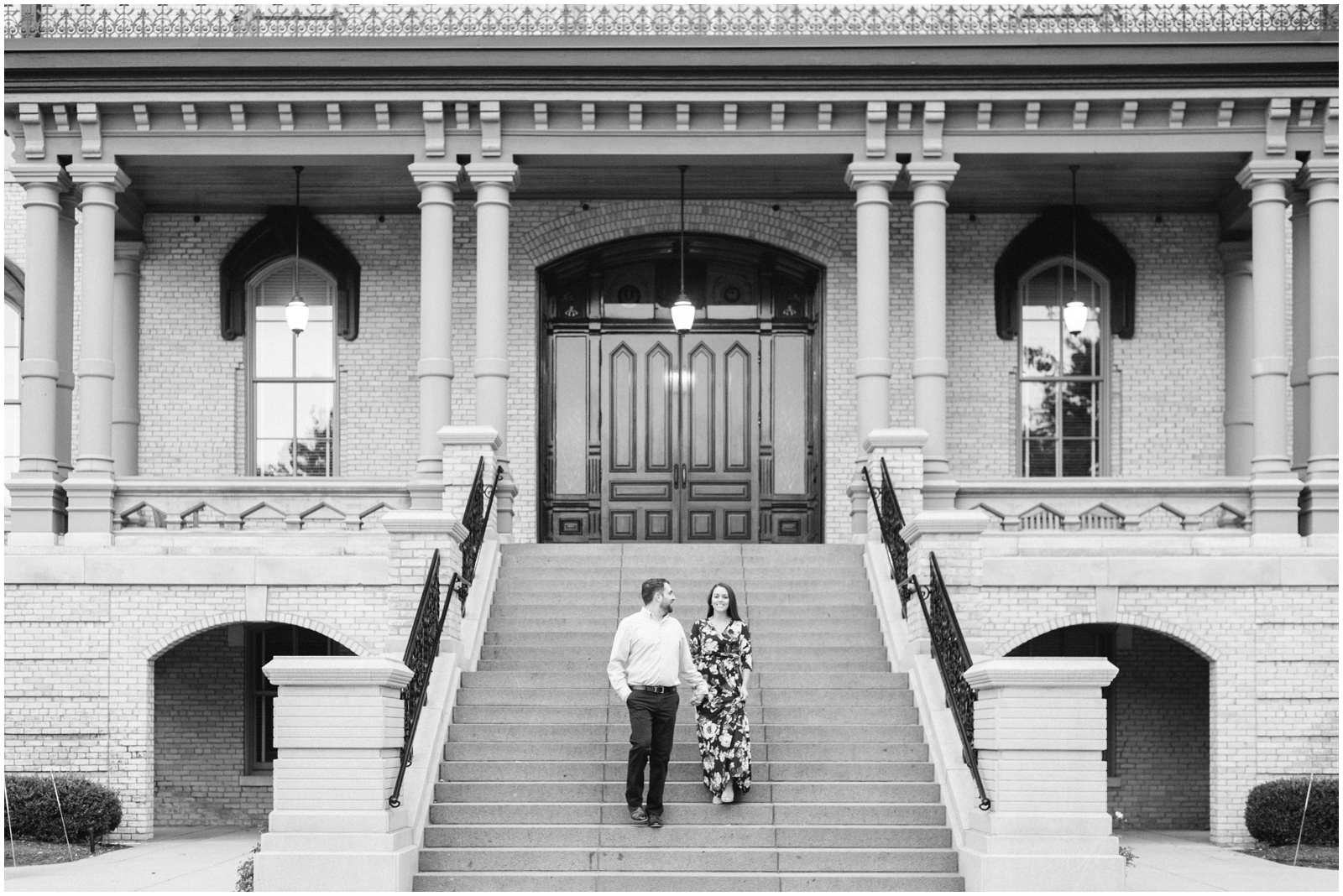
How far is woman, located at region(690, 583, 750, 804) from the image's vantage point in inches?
476

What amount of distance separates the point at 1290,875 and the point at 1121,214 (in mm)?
9609

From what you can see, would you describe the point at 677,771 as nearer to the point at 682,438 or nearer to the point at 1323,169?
the point at 682,438

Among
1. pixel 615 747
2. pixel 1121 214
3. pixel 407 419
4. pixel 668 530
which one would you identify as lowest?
pixel 615 747

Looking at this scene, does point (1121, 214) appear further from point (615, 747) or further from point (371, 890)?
point (371, 890)

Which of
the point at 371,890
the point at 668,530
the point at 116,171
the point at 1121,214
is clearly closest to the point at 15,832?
the point at 371,890

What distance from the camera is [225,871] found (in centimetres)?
1369

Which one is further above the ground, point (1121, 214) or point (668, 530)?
point (1121, 214)

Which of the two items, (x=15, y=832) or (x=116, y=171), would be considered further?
(x=116, y=171)

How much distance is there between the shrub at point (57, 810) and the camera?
604 inches

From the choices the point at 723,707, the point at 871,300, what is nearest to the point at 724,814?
the point at 723,707

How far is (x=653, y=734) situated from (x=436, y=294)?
775cm

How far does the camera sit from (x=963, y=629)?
15.5 m

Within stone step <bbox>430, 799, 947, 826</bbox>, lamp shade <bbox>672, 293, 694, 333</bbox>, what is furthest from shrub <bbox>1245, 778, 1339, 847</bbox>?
lamp shade <bbox>672, 293, 694, 333</bbox>

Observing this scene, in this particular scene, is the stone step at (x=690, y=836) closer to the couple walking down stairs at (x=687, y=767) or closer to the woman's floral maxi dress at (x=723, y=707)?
the couple walking down stairs at (x=687, y=767)
